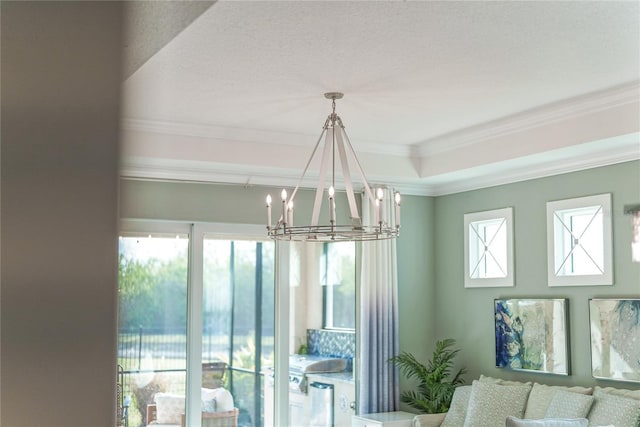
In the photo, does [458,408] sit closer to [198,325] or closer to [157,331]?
[198,325]

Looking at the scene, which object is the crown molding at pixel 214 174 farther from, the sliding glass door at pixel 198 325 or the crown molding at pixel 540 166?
the crown molding at pixel 540 166

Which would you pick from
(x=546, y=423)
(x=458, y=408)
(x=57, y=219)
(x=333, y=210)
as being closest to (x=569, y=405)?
(x=546, y=423)

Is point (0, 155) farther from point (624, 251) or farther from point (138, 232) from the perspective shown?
point (138, 232)

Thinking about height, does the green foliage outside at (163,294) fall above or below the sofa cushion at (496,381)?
above

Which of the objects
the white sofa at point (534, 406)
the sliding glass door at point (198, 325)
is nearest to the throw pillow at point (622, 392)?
the white sofa at point (534, 406)

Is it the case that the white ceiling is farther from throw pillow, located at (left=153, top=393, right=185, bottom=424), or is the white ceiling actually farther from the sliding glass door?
throw pillow, located at (left=153, top=393, right=185, bottom=424)

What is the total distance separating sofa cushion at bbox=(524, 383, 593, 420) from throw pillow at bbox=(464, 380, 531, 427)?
2.5 inches

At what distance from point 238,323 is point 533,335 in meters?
2.18

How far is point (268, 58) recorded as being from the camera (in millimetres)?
3824

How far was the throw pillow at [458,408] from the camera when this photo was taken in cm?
547

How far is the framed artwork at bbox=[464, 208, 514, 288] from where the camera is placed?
5809 mm

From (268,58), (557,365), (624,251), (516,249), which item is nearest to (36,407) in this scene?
(268,58)

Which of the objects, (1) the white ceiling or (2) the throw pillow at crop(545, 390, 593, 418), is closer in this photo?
(1) the white ceiling

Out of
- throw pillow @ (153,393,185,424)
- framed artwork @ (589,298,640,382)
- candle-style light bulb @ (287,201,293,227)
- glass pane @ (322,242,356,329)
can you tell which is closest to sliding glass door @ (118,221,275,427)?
throw pillow @ (153,393,185,424)
